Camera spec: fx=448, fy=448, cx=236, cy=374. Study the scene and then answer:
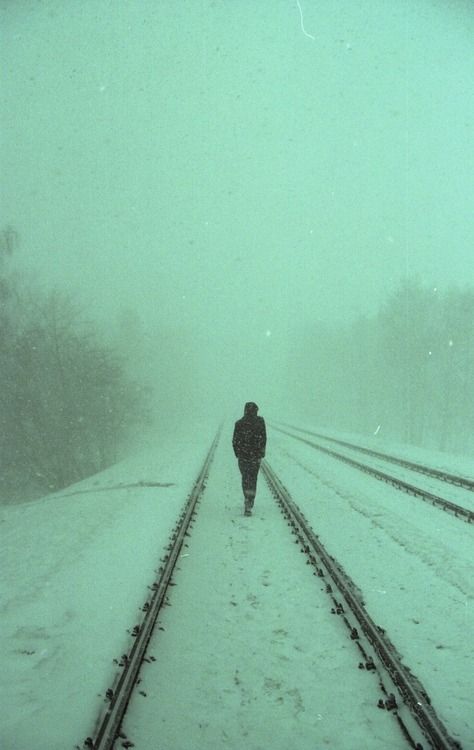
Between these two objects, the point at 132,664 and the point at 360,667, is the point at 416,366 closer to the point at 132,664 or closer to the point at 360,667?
the point at 360,667

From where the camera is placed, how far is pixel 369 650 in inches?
165

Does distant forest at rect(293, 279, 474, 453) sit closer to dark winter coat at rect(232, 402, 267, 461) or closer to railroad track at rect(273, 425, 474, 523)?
railroad track at rect(273, 425, 474, 523)

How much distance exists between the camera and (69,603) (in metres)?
5.63

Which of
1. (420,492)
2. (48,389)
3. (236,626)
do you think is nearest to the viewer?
(236,626)

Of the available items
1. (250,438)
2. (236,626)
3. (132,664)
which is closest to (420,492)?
(250,438)

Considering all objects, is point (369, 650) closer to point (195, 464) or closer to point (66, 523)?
point (66, 523)

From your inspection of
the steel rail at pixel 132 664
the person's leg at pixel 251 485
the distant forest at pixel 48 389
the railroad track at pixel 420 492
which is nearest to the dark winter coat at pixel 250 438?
the person's leg at pixel 251 485

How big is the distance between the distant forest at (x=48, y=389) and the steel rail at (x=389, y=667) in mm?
22703

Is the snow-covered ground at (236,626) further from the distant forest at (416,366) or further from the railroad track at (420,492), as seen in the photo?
the distant forest at (416,366)

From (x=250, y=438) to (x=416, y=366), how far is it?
32741mm

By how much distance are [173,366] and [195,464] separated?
51.4 meters

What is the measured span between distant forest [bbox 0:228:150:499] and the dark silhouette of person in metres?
18.9

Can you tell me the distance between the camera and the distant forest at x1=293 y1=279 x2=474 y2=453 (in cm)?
3862

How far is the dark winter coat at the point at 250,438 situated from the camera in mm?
10016
